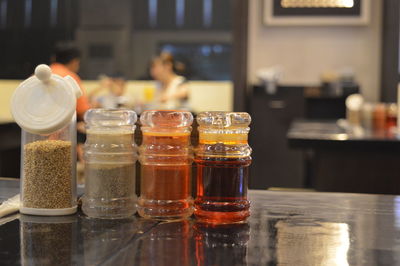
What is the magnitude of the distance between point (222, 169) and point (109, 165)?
225mm

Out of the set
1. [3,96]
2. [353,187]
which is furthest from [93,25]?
[353,187]

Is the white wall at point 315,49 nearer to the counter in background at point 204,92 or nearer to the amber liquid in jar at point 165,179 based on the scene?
the counter in background at point 204,92

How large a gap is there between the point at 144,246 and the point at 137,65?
668cm

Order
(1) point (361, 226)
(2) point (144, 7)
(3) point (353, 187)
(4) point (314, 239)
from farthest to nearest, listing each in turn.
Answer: (2) point (144, 7) < (3) point (353, 187) < (1) point (361, 226) < (4) point (314, 239)

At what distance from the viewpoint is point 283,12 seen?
690 cm

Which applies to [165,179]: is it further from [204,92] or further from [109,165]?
[204,92]

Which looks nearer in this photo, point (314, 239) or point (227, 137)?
point (314, 239)

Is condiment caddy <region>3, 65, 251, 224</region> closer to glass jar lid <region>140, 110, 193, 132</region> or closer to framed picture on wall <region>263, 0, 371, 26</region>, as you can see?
glass jar lid <region>140, 110, 193, 132</region>

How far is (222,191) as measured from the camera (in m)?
1.15

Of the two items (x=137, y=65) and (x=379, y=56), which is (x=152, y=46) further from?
(x=379, y=56)

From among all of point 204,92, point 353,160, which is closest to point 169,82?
point 204,92

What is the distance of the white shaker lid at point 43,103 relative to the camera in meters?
1.15

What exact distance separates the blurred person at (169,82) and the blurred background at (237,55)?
27 mm

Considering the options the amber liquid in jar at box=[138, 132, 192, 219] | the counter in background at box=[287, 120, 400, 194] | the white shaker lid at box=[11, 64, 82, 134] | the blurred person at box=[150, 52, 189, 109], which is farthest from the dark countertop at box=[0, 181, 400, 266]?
the blurred person at box=[150, 52, 189, 109]
